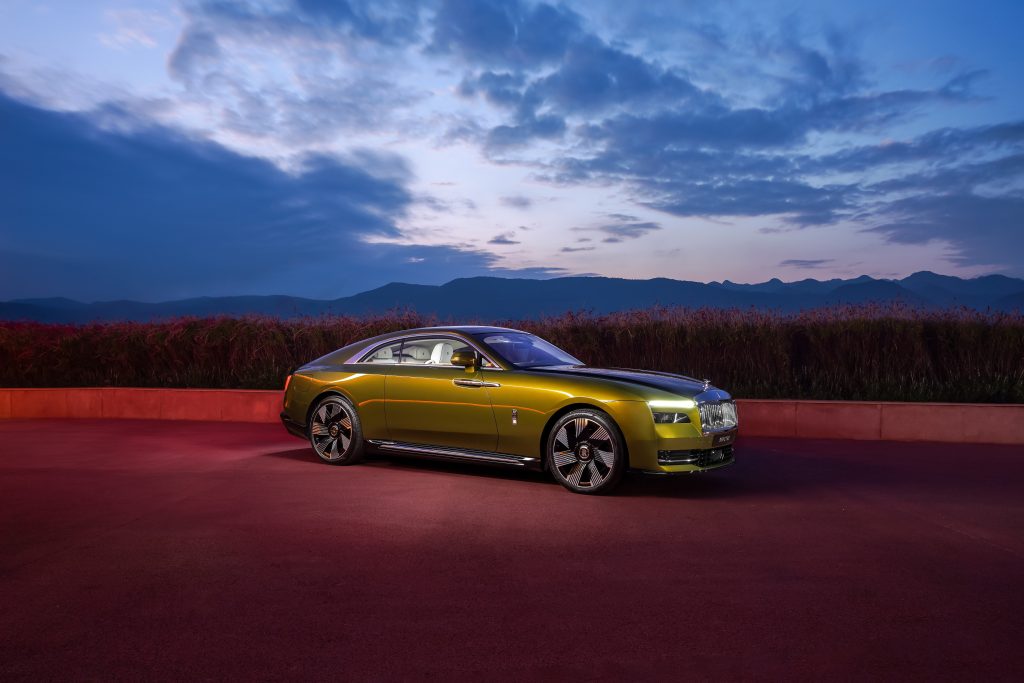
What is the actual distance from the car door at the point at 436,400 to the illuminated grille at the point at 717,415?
2.06 metres

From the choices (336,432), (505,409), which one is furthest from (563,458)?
(336,432)

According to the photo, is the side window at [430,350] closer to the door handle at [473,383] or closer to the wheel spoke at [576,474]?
the door handle at [473,383]

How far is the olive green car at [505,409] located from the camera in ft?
27.9

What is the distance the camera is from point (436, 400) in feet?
31.5

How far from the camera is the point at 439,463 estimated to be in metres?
10.7

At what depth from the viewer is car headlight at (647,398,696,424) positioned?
27.7ft

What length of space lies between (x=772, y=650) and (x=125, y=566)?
13.3 feet

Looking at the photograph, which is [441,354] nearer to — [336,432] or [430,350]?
[430,350]

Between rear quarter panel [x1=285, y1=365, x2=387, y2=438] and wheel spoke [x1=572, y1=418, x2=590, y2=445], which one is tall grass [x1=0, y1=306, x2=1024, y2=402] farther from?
wheel spoke [x1=572, y1=418, x2=590, y2=445]

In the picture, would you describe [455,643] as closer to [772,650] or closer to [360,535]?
[772,650]

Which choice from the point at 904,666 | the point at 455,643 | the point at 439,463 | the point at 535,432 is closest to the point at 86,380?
the point at 439,463

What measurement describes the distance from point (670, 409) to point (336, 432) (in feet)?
13.2

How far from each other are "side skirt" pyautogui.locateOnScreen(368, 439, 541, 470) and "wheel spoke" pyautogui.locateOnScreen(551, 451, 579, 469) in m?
0.23

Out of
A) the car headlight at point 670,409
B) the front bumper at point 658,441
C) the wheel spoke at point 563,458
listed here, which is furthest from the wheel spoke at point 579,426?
the car headlight at point 670,409
